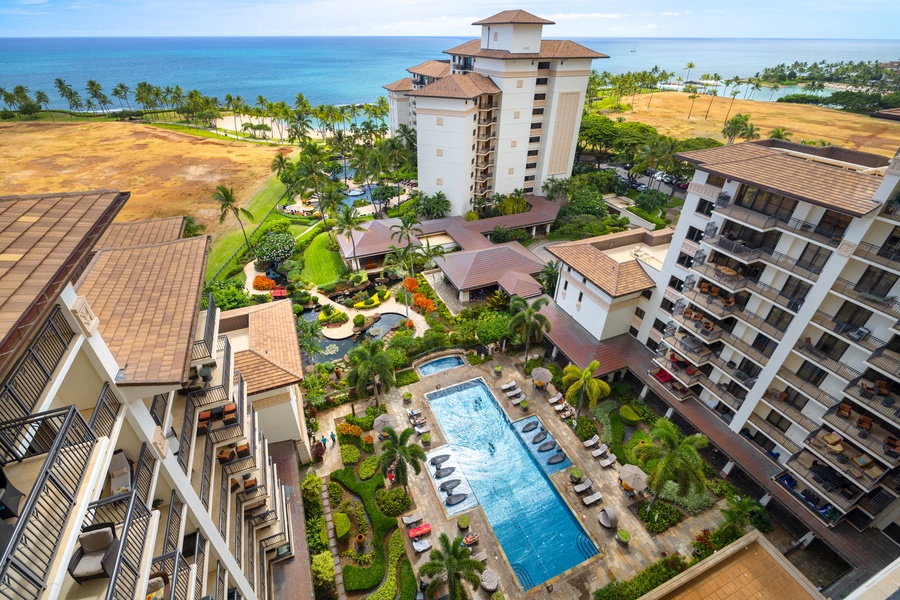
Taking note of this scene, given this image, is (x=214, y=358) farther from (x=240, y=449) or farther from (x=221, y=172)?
(x=221, y=172)

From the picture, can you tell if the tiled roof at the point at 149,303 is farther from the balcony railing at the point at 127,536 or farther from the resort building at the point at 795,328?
the resort building at the point at 795,328

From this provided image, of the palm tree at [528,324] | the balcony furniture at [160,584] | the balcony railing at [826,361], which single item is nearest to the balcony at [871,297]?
the balcony railing at [826,361]

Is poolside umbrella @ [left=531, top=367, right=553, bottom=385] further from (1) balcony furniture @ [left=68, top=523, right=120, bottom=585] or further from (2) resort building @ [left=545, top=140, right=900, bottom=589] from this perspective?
(1) balcony furniture @ [left=68, top=523, right=120, bottom=585]

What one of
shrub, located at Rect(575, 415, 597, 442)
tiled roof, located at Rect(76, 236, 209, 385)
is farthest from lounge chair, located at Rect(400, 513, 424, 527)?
tiled roof, located at Rect(76, 236, 209, 385)

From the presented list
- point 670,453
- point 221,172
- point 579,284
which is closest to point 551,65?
point 579,284

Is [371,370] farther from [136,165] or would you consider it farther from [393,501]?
[136,165]

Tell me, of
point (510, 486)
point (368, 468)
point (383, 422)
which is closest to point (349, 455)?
point (368, 468)
